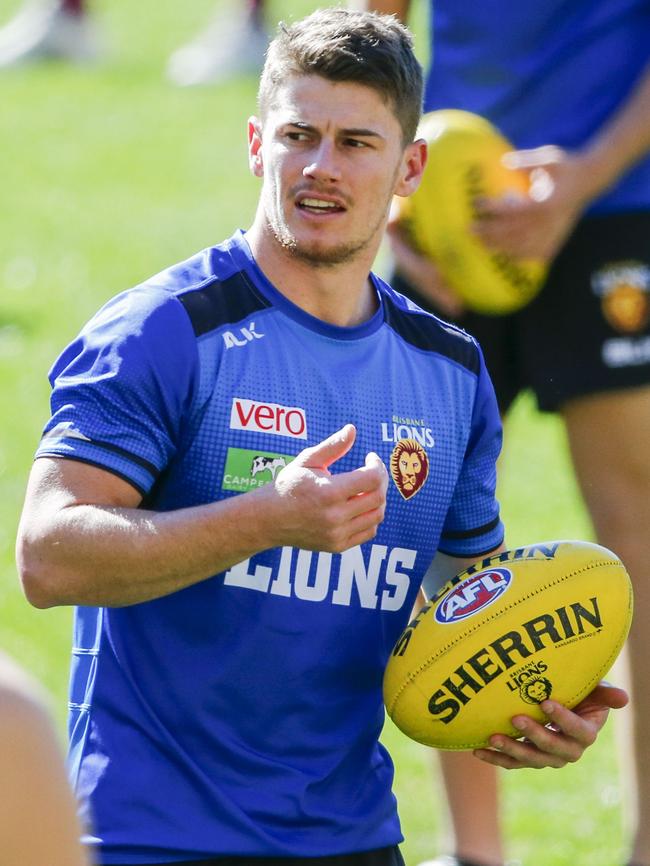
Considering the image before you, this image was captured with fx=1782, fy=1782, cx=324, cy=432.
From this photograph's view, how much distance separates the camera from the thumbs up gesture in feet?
10.1

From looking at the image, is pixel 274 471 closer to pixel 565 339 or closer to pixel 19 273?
pixel 565 339

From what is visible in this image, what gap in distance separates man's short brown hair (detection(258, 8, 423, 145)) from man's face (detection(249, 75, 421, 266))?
0.02 metres

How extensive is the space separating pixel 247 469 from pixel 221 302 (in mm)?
345

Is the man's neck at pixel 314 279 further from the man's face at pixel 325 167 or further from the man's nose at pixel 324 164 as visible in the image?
the man's nose at pixel 324 164

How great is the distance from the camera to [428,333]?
12.9 feet

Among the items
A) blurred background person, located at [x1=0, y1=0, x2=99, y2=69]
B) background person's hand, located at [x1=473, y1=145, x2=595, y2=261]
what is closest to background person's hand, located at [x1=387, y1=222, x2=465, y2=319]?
background person's hand, located at [x1=473, y1=145, x2=595, y2=261]

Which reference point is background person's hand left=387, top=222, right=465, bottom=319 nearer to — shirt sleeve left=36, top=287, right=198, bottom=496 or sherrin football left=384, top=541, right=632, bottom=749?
sherrin football left=384, top=541, right=632, bottom=749

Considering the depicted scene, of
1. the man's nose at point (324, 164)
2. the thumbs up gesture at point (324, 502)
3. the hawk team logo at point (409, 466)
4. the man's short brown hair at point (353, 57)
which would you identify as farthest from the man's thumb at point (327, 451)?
the man's short brown hair at point (353, 57)

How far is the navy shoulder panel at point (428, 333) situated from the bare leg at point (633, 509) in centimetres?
108

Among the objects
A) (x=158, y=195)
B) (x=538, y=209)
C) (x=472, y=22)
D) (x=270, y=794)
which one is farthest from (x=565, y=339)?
(x=158, y=195)

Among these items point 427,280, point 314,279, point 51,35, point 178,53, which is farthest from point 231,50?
point 314,279

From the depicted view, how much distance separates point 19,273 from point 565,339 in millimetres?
7505

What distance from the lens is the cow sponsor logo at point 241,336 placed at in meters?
3.58

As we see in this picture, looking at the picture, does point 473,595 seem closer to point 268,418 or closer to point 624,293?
point 268,418
